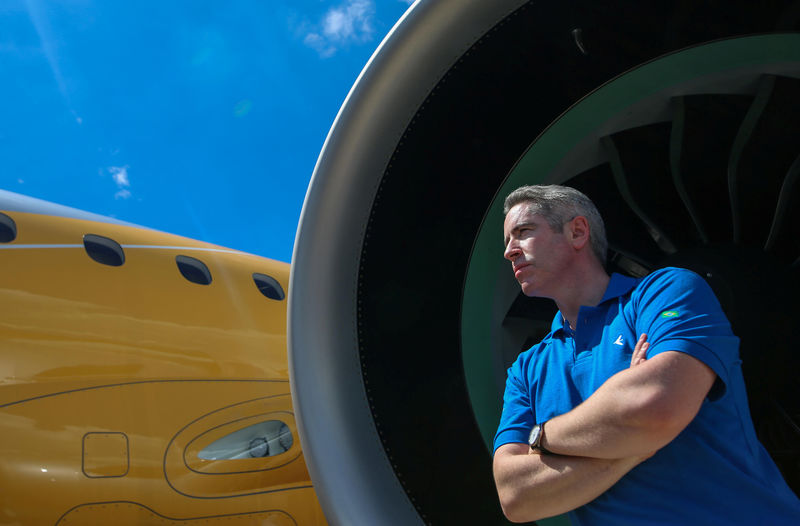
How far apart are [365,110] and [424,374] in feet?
2.53

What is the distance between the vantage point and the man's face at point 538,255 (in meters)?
1.33

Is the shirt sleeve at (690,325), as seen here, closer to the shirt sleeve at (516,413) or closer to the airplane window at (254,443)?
the shirt sleeve at (516,413)

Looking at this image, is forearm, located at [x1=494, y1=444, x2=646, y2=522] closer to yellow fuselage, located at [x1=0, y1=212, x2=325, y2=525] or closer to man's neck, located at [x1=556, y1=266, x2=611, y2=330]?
man's neck, located at [x1=556, y1=266, x2=611, y2=330]

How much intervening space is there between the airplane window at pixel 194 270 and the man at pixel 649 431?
1987mm

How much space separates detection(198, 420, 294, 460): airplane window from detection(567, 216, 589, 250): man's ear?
1586 mm

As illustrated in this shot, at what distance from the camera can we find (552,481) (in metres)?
0.99

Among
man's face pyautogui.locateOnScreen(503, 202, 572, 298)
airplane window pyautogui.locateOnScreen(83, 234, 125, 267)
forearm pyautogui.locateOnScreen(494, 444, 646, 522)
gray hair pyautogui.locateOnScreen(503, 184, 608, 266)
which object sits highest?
airplane window pyautogui.locateOnScreen(83, 234, 125, 267)

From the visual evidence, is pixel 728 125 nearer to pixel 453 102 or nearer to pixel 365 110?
pixel 453 102

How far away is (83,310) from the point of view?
2365 mm

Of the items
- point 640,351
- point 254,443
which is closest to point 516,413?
point 640,351

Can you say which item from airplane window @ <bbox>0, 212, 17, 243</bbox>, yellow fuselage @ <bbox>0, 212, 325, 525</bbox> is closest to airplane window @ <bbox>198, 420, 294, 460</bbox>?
yellow fuselage @ <bbox>0, 212, 325, 525</bbox>

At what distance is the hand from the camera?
1009 mm

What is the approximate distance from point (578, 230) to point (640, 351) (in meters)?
0.42

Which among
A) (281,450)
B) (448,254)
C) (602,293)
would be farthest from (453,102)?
(281,450)
